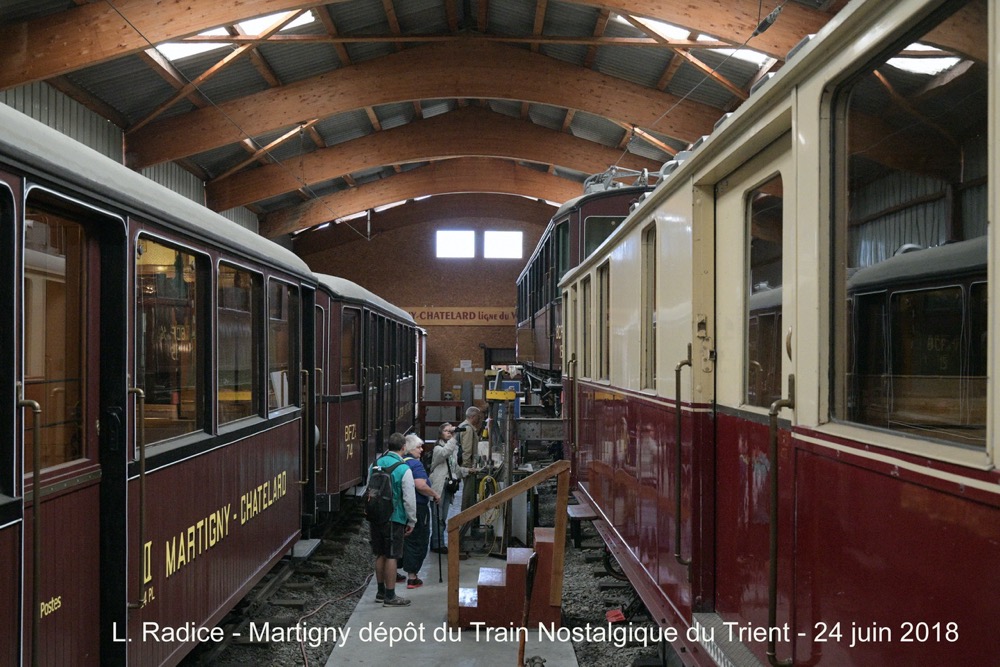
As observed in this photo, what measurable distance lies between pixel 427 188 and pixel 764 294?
20.9 m

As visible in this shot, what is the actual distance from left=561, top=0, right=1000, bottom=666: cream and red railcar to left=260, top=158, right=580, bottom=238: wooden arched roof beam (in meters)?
19.6

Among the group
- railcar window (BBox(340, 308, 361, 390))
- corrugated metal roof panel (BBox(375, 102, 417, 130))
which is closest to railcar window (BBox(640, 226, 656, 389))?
railcar window (BBox(340, 308, 361, 390))

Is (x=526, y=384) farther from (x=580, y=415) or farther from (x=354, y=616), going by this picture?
(x=354, y=616)

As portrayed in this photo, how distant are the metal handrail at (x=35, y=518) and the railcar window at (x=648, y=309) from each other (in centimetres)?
321

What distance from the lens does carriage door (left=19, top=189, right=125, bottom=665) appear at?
9.71ft

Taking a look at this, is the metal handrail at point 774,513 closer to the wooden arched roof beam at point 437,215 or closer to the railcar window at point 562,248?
the railcar window at point 562,248

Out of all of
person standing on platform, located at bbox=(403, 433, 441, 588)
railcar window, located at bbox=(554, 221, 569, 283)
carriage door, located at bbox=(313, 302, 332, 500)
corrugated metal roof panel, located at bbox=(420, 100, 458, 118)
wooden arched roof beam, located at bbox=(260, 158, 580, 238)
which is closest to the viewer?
person standing on platform, located at bbox=(403, 433, 441, 588)

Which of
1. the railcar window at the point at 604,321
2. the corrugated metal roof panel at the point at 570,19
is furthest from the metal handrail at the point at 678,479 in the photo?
the corrugated metal roof panel at the point at 570,19

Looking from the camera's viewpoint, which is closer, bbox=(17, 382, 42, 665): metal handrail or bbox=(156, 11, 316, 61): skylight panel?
bbox=(17, 382, 42, 665): metal handrail

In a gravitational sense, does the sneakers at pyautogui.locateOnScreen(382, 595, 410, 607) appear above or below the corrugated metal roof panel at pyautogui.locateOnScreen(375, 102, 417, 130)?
below

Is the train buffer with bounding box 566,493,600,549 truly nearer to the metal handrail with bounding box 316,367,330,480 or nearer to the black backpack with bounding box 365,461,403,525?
the black backpack with bounding box 365,461,403,525

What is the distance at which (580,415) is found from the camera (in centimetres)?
820

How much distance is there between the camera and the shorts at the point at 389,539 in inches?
283

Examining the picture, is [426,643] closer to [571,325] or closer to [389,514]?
[389,514]
